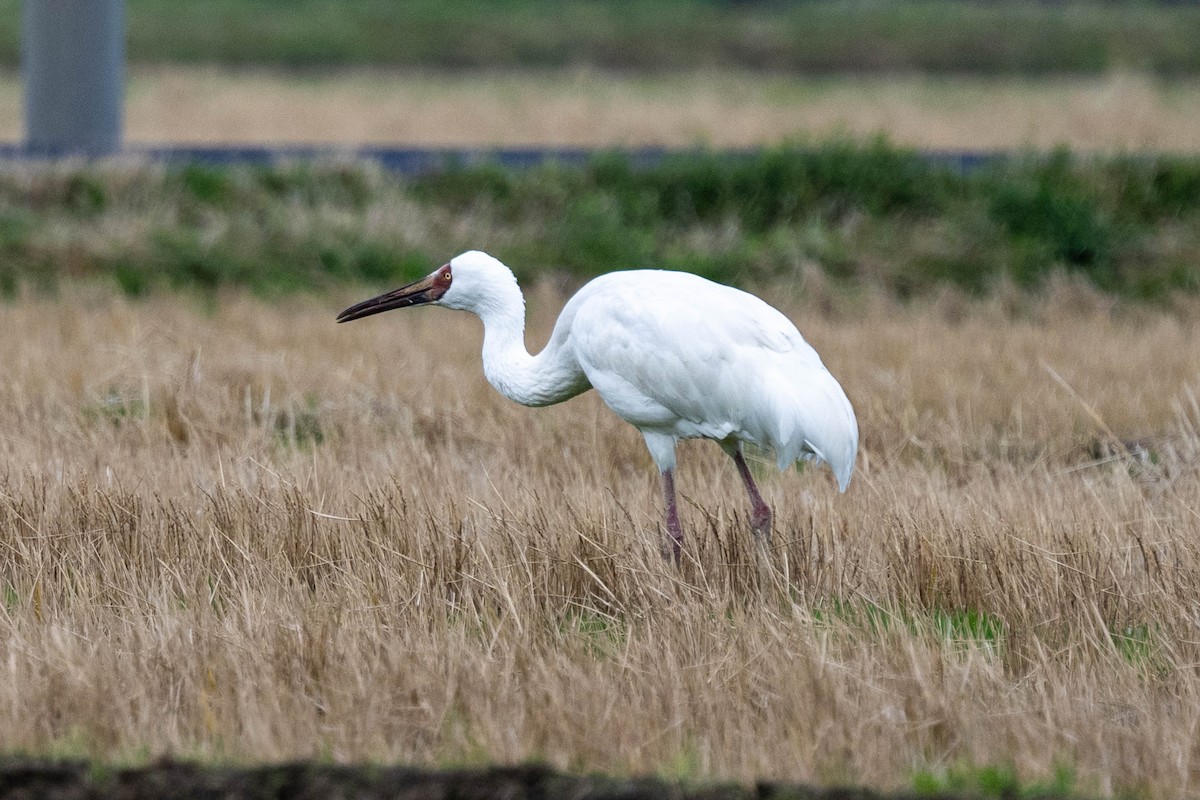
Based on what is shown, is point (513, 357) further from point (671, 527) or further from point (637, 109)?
point (637, 109)

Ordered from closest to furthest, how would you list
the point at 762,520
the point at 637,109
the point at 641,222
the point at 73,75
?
the point at 762,520 → the point at 641,222 → the point at 73,75 → the point at 637,109

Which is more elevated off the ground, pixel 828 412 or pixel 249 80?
pixel 249 80

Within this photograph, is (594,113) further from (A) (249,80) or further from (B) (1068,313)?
(B) (1068,313)

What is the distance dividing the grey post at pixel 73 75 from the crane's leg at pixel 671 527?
444 inches

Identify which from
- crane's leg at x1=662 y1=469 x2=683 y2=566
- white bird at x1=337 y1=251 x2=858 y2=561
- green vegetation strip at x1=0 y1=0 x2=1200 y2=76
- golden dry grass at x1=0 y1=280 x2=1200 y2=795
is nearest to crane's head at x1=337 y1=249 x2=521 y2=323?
white bird at x1=337 y1=251 x2=858 y2=561

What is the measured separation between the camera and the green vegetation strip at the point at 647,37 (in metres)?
40.3

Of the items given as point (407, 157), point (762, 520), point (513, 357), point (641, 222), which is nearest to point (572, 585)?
point (762, 520)

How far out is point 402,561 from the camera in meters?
6.24

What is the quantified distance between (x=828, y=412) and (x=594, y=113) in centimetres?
2157

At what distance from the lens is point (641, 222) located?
1548cm

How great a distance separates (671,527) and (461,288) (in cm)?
151

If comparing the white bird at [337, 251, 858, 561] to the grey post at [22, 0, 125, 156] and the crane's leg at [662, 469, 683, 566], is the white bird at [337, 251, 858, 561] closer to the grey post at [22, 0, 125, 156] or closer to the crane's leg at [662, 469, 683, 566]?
the crane's leg at [662, 469, 683, 566]

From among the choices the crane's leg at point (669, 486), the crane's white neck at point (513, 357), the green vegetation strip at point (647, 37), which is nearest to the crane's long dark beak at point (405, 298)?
the crane's white neck at point (513, 357)

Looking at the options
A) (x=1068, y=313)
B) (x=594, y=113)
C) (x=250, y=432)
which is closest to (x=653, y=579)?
(x=250, y=432)
